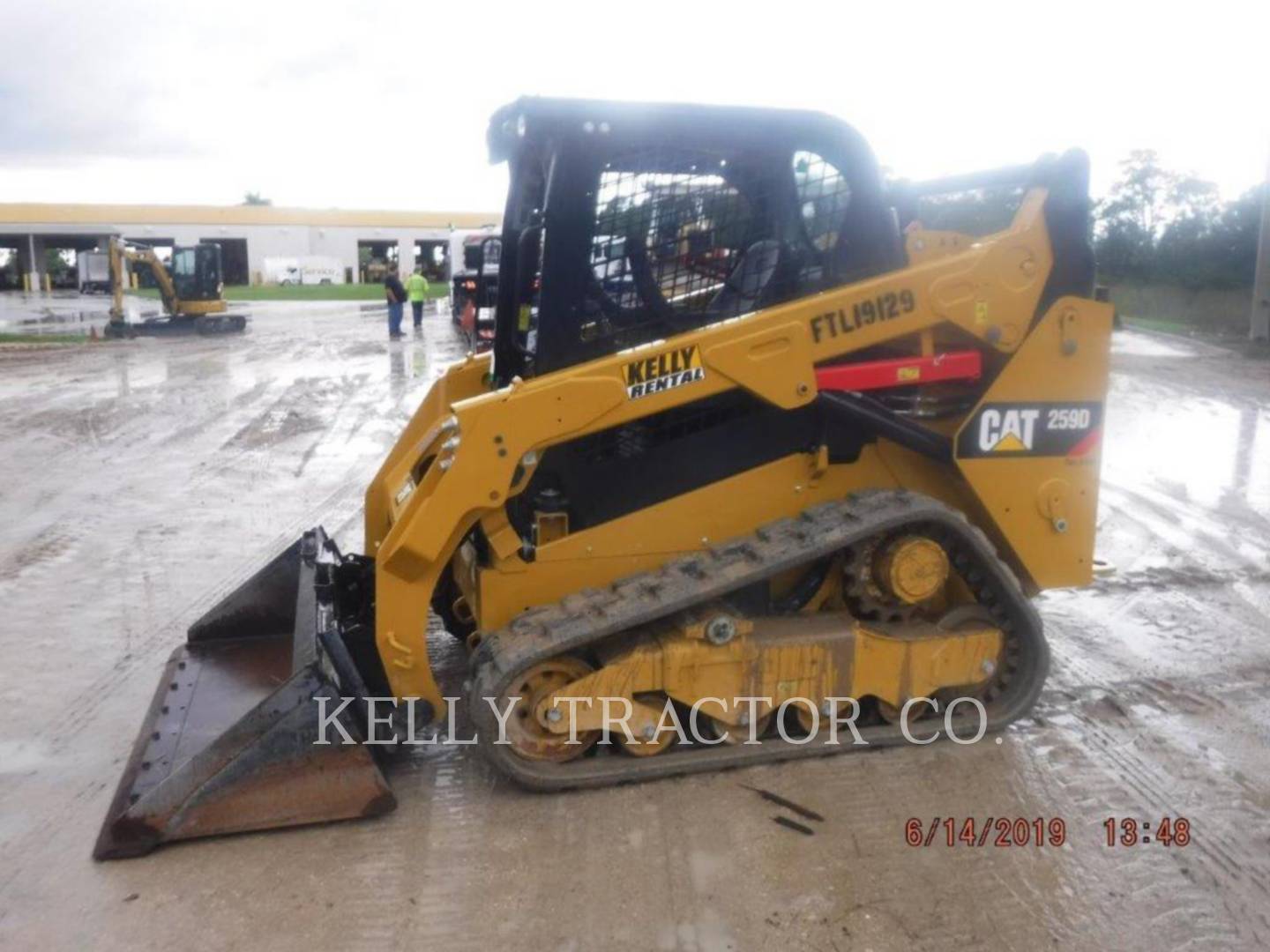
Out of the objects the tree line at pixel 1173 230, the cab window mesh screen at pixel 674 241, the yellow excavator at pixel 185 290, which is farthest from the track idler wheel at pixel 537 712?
the tree line at pixel 1173 230

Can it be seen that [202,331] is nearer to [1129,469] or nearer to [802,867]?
[1129,469]

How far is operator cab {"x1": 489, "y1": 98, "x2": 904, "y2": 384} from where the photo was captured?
407cm

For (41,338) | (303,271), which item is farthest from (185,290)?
(303,271)

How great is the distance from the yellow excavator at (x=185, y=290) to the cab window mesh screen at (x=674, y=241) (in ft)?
76.0

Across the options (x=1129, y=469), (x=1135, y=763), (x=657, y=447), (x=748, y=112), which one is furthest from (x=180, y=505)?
(x=1129, y=469)

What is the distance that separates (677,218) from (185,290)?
81.4 ft

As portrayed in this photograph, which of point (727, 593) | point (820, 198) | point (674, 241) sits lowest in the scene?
point (727, 593)

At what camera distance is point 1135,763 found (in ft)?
13.6

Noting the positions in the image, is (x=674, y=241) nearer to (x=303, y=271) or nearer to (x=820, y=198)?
(x=820, y=198)

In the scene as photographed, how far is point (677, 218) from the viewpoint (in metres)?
4.24

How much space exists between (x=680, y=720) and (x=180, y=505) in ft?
18.2

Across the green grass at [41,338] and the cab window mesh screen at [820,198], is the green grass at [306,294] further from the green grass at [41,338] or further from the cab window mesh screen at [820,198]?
the cab window mesh screen at [820,198]

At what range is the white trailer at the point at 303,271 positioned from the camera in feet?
191

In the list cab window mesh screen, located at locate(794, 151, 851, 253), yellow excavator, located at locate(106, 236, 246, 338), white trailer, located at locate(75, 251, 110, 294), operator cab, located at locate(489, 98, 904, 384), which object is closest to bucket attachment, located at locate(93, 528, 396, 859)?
operator cab, located at locate(489, 98, 904, 384)
